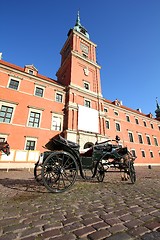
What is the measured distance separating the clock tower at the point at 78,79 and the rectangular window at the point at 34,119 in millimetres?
3495

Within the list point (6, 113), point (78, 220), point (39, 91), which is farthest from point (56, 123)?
point (78, 220)

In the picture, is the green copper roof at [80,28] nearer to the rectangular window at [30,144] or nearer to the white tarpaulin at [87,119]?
the white tarpaulin at [87,119]

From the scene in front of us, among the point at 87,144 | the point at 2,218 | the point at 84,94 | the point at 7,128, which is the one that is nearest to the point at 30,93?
the point at 7,128

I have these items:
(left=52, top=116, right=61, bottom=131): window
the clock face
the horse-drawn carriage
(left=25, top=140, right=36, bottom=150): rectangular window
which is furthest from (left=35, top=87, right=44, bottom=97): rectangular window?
the clock face

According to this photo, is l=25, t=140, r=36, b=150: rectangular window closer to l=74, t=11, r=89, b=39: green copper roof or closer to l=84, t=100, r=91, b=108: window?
l=84, t=100, r=91, b=108: window

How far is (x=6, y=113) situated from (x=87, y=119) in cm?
984

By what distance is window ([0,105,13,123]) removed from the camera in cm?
1263

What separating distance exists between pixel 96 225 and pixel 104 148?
3146 millimetres

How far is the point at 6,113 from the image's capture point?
42.3 feet

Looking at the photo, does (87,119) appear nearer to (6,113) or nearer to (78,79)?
(78,79)

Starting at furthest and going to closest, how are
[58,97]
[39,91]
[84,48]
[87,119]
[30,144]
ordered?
1. [84,48]
2. [58,97]
3. [87,119]
4. [39,91]
5. [30,144]

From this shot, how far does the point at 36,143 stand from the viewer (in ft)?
44.1

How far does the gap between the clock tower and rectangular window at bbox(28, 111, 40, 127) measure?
11.5 ft

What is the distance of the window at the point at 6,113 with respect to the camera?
12627mm
